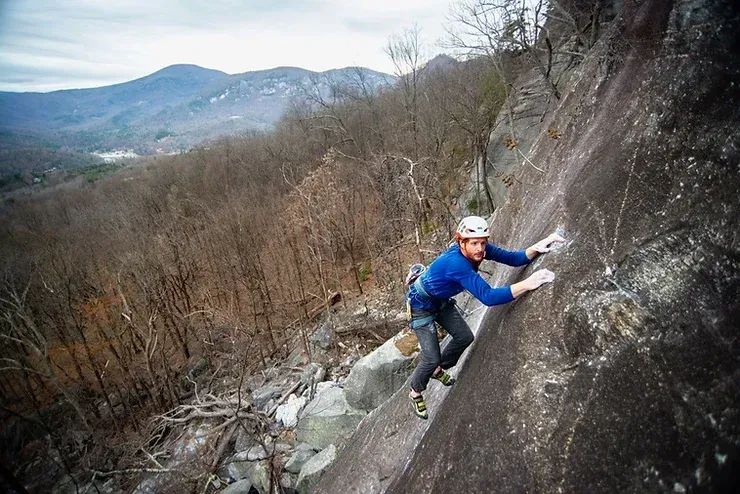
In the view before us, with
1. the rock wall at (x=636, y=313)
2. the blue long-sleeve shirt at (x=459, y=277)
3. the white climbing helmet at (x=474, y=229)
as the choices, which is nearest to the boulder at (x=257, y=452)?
the rock wall at (x=636, y=313)

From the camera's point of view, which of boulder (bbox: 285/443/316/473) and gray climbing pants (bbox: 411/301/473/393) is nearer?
gray climbing pants (bbox: 411/301/473/393)

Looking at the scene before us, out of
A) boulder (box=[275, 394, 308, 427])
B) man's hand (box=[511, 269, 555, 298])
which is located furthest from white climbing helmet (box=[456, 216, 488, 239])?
boulder (box=[275, 394, 308, 427])

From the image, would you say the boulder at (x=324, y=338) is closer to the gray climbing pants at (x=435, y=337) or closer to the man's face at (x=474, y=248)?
the gray climbing pants at (x=435, y=337)

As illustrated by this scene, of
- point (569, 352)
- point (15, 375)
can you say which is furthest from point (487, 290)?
point (15, 375)

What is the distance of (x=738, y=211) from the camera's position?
2549 millimetres

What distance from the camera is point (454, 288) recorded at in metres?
3.87

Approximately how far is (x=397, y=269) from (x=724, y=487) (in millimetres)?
16093

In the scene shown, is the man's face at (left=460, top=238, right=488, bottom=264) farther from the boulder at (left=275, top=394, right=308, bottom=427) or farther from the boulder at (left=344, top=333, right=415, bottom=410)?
the boulder at (left=275, top=394, right=308, bottom=427)

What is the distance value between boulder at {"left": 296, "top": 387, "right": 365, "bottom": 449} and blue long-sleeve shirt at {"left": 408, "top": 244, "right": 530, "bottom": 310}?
16.4 feet

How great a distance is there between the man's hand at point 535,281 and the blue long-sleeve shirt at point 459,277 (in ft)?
0.26

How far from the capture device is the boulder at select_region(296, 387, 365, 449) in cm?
797

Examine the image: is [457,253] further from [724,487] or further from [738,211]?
[724,487]

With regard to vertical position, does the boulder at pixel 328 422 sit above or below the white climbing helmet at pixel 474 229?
below

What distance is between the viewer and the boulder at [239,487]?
314 inches
